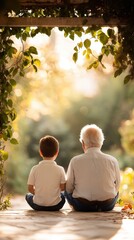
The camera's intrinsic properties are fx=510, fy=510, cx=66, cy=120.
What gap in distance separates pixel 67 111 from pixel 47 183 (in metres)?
14.4

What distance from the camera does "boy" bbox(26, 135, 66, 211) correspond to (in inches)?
199

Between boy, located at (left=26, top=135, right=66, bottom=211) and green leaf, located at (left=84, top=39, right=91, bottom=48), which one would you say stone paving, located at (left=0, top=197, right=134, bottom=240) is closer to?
boy, located at (left=26, top=135, right=66, bottom=211)

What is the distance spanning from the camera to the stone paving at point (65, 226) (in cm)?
340

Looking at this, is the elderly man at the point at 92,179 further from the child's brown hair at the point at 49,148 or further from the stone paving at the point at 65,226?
the child's brown hair at the point at 49,148

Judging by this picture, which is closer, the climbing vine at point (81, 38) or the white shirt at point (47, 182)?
the climbing vine at point (81, 38)

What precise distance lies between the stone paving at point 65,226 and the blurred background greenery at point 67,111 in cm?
1108

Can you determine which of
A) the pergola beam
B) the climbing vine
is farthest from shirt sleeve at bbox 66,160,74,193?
the pergola beam

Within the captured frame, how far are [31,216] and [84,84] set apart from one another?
16.5 metres

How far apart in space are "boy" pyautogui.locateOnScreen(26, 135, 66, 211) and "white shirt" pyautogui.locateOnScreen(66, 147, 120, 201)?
0.13 metres

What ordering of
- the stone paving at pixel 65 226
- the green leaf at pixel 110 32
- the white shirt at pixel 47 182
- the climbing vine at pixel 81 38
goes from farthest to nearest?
the white shirt at pixel 47 182, the green leaf at pixel 110 32, the climbing vine at pixel 81 38, the stone paving at pixel 65 226

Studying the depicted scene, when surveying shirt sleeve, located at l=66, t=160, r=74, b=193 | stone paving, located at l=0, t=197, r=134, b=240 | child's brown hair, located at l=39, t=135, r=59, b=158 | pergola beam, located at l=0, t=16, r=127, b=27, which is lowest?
stone paving, located at l=0, t=197, r=134, b=240

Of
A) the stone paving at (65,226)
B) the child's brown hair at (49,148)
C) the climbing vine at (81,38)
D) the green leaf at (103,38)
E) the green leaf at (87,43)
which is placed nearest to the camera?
the stone paving at (65,226)

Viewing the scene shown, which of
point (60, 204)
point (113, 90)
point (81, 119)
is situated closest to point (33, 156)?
point (81, 119)

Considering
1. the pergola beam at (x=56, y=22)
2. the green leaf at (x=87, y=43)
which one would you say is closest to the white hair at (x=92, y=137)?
the green leaf at (x=87, y=43)
